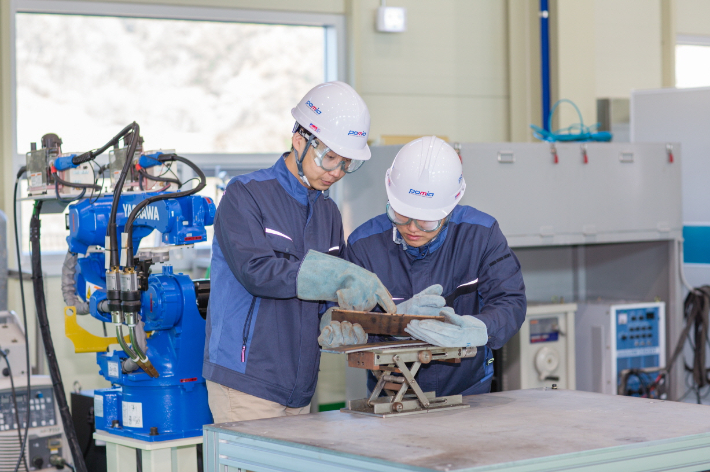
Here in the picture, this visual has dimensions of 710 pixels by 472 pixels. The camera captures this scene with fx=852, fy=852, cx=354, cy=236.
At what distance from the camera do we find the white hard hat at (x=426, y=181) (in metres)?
2.10

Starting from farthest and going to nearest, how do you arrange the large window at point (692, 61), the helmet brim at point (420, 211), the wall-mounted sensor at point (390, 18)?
the large window at point (692, 61)
the wall-mounted sensor at point (390, 18)
the helmet brim at point (420, 211)

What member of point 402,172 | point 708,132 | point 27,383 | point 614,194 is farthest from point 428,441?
point 708,132

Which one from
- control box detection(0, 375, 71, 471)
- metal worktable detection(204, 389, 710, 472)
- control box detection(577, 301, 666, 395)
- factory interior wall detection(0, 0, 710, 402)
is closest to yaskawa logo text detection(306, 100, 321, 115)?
metal worktable detection(204, 389, 710, 472)

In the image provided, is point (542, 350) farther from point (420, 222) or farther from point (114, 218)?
point (114, 218)

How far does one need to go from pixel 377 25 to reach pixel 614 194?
5.30 ft

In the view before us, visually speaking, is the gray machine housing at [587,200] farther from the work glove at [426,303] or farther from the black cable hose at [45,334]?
the work glove at [426,303]

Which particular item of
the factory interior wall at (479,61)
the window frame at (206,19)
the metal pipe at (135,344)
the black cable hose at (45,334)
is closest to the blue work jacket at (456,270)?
the metal pipe at (135,344)

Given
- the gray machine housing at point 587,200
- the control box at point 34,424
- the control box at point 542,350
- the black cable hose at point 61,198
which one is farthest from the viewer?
the control box at point 542,350

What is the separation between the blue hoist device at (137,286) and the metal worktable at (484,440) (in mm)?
715

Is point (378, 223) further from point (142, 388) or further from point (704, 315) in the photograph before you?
point (704, 315)

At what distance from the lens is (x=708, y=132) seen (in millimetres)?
4297

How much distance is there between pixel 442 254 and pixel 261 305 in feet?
1.59

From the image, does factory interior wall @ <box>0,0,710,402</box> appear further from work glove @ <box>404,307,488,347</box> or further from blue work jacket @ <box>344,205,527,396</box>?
work glove @ <box>404,307,488,347</box>

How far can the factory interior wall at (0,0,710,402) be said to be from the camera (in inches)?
185
